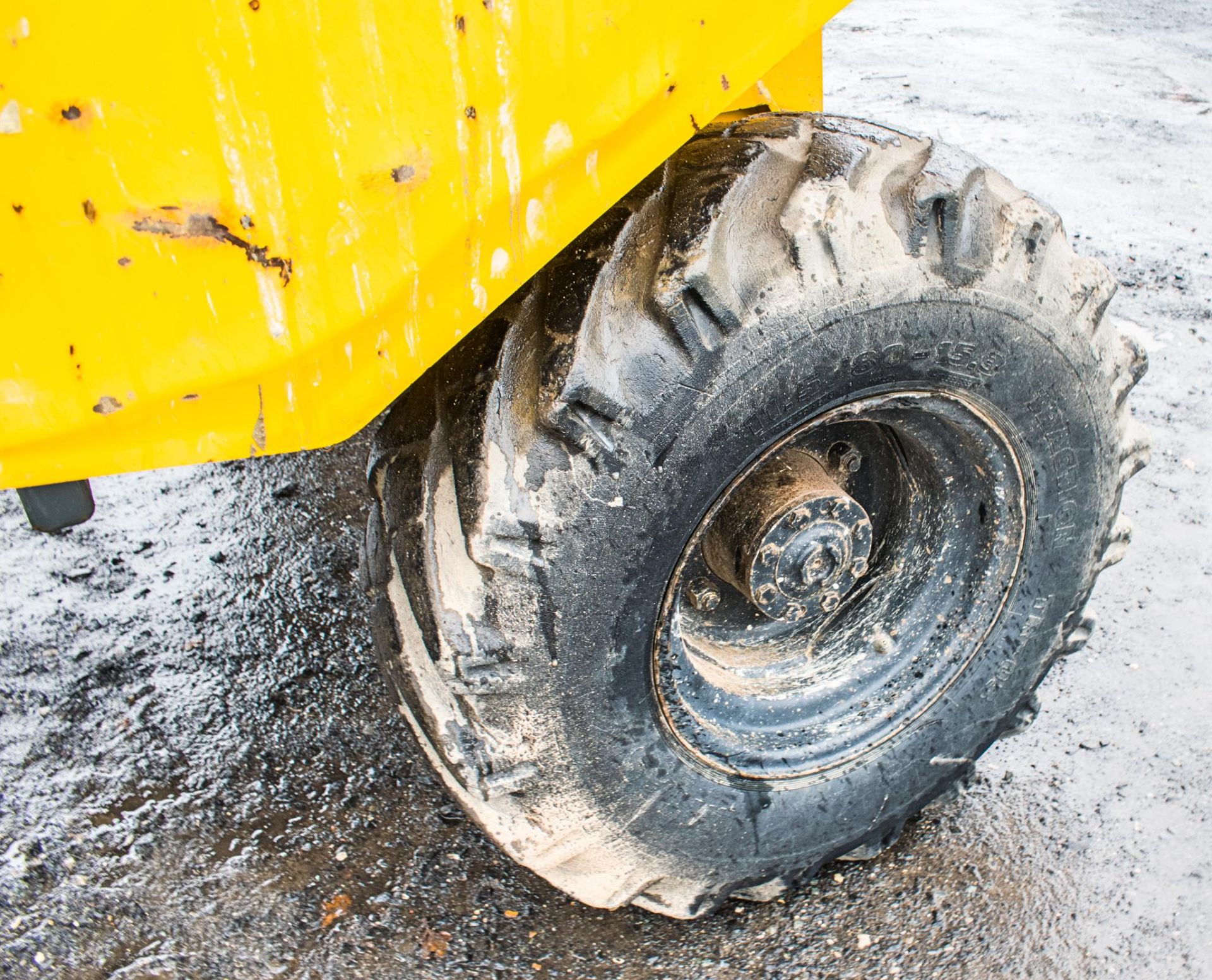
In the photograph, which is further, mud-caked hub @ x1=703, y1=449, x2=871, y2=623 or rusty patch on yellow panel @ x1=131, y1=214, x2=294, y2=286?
mud-caked hub @ x1=703, y1=449, x2=871, y2=623

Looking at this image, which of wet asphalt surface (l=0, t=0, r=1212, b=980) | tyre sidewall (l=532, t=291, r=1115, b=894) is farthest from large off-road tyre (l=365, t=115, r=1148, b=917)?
wet asphalt surface (l=0, t=0, r=1212, b=980)

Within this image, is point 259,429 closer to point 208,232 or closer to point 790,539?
point 208,232

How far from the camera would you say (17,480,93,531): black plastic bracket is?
126 centimetres

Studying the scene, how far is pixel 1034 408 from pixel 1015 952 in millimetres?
1042

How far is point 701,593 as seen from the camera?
193 cm

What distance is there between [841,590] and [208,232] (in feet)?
4.13

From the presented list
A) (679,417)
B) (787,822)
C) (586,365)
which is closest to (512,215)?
(586,365)

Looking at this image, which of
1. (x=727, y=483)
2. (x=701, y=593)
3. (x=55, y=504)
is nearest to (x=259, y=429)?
(x=55, y=504)

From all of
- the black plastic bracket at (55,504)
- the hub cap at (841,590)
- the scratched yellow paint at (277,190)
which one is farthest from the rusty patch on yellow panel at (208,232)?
the hub cap at (841,590)

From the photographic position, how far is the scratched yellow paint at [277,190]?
2.81ft

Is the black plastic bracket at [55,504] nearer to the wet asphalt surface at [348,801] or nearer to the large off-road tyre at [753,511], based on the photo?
the large off-road tyre at [753,511]

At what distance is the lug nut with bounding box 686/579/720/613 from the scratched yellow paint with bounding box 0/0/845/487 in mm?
882

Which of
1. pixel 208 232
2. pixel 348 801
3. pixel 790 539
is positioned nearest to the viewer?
pixel 208 232

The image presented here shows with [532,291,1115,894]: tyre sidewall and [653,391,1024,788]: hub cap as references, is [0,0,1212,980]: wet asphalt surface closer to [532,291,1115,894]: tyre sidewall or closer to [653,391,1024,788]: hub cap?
[532,291,1115,894]: tyre sidewall
